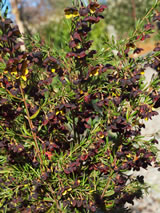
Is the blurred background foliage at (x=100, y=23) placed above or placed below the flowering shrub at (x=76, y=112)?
above

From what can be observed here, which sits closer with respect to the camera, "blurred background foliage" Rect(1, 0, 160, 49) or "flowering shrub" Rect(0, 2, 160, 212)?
"flowering shrub" Rect(0, 2, 160, 212)

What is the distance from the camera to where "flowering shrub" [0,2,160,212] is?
48.5 inches

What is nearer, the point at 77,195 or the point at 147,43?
the point at 77,195

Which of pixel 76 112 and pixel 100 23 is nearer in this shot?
pixel 76 112

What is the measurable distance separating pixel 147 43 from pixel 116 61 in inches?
467

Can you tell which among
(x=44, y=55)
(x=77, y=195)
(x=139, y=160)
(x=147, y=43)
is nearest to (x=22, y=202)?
(x=77, y=195)

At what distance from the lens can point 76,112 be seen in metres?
1.42

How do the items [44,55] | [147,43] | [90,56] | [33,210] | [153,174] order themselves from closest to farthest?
[90,56] < [44,55] < [33,210] < [153,174] < [147,43]

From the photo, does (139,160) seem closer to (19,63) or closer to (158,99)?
(158,99)

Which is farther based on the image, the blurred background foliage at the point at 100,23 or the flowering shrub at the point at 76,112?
the blurred background foliage at the point at 100,23

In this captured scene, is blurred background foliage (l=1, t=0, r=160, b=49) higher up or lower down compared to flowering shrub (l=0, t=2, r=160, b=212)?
higher up

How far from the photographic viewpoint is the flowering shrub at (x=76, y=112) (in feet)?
4.04

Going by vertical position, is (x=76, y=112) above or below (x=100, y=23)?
below

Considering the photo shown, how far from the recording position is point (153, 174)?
112 inches
